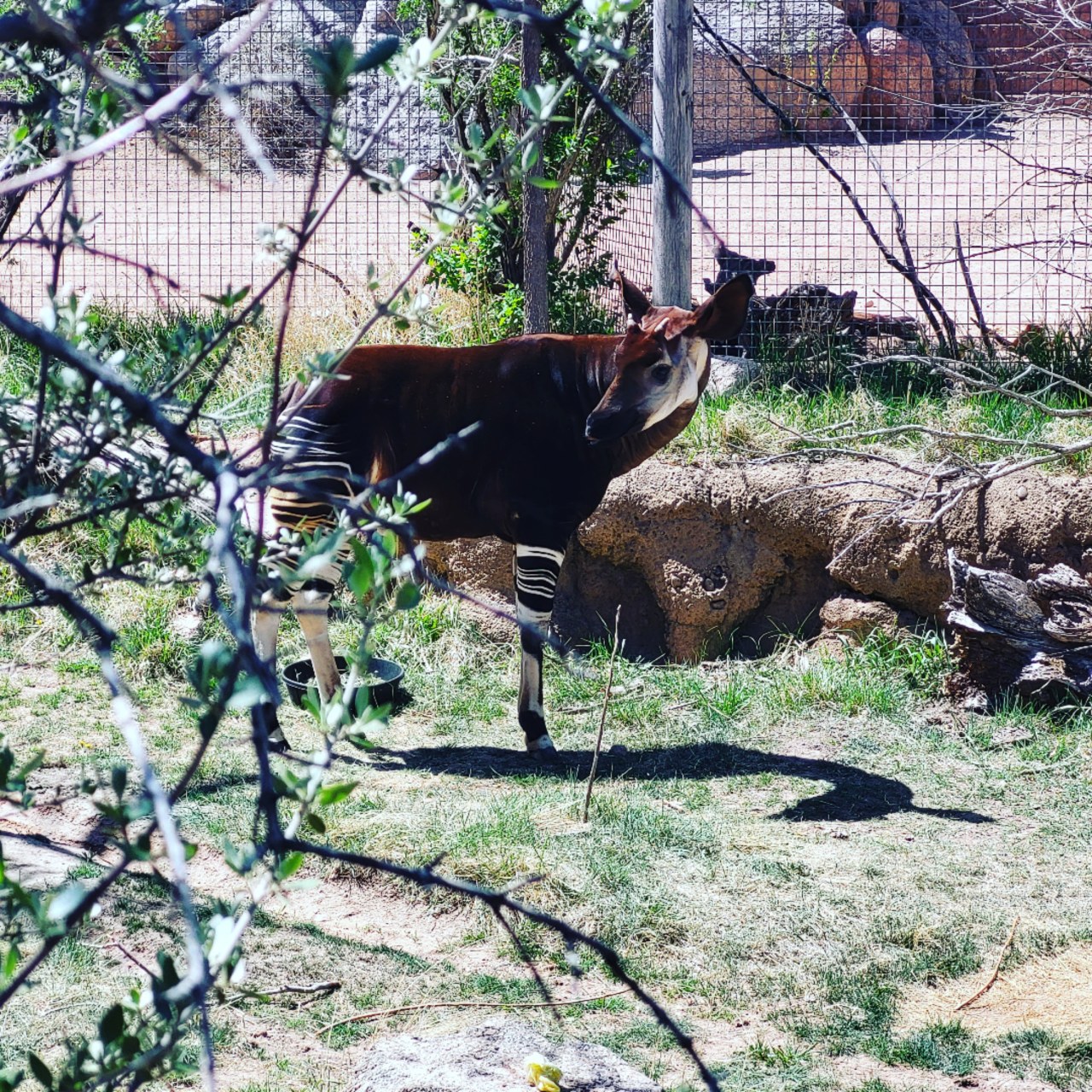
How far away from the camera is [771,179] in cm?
1361

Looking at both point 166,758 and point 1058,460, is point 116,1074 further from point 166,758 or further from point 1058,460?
point 1058,460

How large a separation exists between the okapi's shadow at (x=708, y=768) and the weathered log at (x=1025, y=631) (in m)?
0.82

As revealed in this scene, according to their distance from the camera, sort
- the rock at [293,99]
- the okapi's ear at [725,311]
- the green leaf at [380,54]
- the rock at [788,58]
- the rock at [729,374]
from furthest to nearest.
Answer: the rock at [788,58] < the rock at [293,99] < the rock at [729,374] < the okapi's ear at [725,311] < the green leaf at [380,54]

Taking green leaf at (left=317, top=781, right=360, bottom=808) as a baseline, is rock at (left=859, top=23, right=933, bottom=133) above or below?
above

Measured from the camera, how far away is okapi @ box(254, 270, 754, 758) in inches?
207

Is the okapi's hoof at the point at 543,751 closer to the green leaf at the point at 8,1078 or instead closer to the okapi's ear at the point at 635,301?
the okapi's ear at the point at 635,301

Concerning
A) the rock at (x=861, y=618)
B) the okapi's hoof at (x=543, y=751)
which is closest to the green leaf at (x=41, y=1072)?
the okapi's hoof at (x=543, y=751)

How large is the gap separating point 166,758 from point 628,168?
4.38 meters

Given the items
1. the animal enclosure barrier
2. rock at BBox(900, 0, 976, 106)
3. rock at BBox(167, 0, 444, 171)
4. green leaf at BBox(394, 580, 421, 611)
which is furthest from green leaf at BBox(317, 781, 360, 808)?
rock at BBox(900, 0, 976, 106)

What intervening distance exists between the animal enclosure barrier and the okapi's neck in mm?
3067

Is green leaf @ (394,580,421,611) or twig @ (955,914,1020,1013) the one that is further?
twig @ (955,914,1020,1013)

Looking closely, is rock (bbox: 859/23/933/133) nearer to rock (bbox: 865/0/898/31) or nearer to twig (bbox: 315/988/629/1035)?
rock (bbox: 865/0/898/31)

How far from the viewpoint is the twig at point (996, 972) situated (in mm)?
3691

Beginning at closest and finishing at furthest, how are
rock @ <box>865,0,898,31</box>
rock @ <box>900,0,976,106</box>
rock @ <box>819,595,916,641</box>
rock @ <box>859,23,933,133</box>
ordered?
rock @ <box>819,595,916,641</box> < rock @ <box>900,0,976,106</box> < rock @ <box>859,23,933,133</box> < rock @ <box>865,0,898,31</box>
